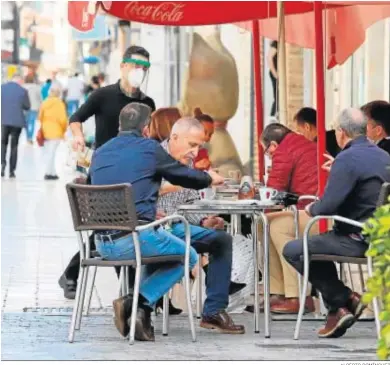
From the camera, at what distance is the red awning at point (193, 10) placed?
1211 centimetres

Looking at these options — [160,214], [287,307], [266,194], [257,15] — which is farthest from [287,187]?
[257,15]

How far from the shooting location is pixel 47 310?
10.3 metres

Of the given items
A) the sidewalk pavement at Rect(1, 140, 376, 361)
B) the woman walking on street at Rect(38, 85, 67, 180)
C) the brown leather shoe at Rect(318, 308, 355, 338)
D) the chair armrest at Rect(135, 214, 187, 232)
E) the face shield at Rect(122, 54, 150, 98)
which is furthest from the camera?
the woman walking on street at Rect(38, 85, 67, 180)

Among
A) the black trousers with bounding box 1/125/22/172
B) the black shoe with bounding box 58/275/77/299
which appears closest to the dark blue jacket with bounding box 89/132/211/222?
the black shoe with bounding box 58/275/77/299

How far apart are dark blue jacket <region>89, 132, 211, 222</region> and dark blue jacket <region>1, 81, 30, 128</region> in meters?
18.4

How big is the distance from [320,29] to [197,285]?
1.85 meters

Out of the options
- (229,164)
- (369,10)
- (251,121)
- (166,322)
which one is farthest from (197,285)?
(251,121)

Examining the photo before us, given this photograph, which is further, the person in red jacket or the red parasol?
the red parasol

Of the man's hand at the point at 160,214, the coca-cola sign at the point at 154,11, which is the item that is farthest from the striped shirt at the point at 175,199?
the coca-cola sign at the point at 154,11

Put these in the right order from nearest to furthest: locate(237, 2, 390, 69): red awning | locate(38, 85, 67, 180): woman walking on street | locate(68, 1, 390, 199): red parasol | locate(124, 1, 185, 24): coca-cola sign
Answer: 1. locate(124, 1, 185, 24): coca-cola sign
2. locate(68, 1, 390, 199): red parasol
3. locate(237, 2, 390, 69): red awning
4. locate(38, 85, 67, 180): woman walking on street

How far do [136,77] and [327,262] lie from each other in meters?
2.21

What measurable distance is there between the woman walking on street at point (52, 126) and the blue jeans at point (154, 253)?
17592 millimetres

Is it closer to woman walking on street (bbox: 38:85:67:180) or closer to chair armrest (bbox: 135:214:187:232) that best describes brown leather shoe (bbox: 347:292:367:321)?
chair armrest (bbox: 135:214:187:232)

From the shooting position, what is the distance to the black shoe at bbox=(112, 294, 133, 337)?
8.80 metres
